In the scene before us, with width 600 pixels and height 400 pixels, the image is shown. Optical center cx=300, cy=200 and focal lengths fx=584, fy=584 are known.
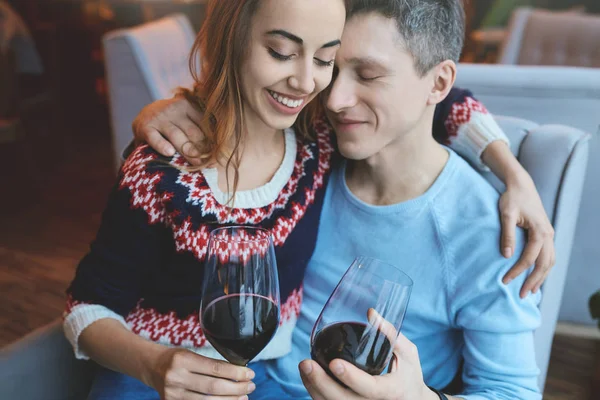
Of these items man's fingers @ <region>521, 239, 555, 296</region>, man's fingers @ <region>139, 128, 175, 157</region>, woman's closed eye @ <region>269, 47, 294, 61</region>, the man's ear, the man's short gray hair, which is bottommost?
man's fingers @ <region>521, 239, 555, 296</region>

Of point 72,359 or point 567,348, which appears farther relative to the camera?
point 567,348

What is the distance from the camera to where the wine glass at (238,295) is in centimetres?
78

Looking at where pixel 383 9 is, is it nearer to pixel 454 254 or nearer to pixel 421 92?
pixel 421 92

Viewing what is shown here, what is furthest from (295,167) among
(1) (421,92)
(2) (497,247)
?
(2) (497,247)

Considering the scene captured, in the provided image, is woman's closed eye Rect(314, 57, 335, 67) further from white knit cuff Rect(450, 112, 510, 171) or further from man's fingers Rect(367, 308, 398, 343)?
man's fingers Rect(367, 308, 398, 343)

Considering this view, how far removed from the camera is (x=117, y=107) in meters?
2.64

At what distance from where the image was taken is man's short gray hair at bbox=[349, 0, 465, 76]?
3.62 feet

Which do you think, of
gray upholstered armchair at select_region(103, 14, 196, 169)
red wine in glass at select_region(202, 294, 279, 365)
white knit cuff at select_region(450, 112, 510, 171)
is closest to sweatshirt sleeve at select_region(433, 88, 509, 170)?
white knit cuff at select_region(450, 112, 510, 171)

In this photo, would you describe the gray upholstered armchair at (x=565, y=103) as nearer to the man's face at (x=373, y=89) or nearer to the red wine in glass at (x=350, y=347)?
the man's face at (x=373, y=89)

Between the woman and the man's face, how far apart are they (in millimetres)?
65

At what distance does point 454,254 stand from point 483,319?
14 centimetres

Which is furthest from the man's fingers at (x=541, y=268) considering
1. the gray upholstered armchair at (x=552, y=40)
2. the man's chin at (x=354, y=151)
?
the gray upholstered armchair at (x=552, y=40)

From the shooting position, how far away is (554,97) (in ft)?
6.15

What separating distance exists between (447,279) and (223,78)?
577 mm
